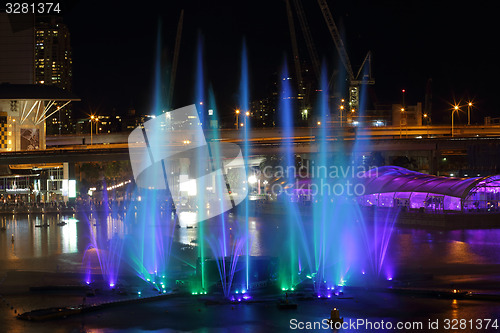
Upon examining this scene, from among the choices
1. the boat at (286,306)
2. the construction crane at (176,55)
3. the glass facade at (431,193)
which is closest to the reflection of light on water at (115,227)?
the glass facade at (431,193)

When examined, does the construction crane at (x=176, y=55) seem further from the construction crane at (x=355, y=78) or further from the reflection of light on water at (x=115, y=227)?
the reflection of light on water at (x=115, y=227)

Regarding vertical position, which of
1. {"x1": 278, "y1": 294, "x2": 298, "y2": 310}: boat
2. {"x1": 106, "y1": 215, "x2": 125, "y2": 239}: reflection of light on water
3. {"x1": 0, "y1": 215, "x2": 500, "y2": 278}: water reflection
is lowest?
{"x1": 106, "y1": 215, "x2": 125, "y2": 239}: reflection of light on water

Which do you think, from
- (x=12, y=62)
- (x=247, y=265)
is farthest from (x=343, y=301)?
(x=12, y=62)

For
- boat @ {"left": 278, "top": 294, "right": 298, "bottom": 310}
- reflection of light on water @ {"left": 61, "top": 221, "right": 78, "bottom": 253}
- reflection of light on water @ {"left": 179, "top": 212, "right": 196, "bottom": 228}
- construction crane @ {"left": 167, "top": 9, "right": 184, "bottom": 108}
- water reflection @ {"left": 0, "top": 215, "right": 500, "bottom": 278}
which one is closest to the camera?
boat @ {"left": 278, "top": 294, "right": 298, "bottom": 310}

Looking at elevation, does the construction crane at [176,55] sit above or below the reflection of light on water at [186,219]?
above

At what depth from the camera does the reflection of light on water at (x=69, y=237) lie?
3275 cm

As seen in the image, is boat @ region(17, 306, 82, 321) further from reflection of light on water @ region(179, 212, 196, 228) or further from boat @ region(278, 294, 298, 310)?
reflection of light on water @ region(179, 212, 196, 228)

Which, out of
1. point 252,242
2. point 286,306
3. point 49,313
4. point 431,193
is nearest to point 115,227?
point 252,242

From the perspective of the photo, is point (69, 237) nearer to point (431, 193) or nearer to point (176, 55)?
point (431, 193)

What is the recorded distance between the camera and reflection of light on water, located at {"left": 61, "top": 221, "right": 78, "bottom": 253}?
32.8m

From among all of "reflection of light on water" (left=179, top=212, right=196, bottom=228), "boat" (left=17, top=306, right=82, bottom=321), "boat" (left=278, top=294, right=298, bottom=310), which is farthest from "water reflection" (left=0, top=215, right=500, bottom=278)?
"boat" (left=278, top=294, right=298, bottom=310)

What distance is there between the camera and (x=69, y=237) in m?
38.5

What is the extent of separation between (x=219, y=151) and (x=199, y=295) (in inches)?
2033

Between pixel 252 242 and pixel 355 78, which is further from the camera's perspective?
pixel 355 78
